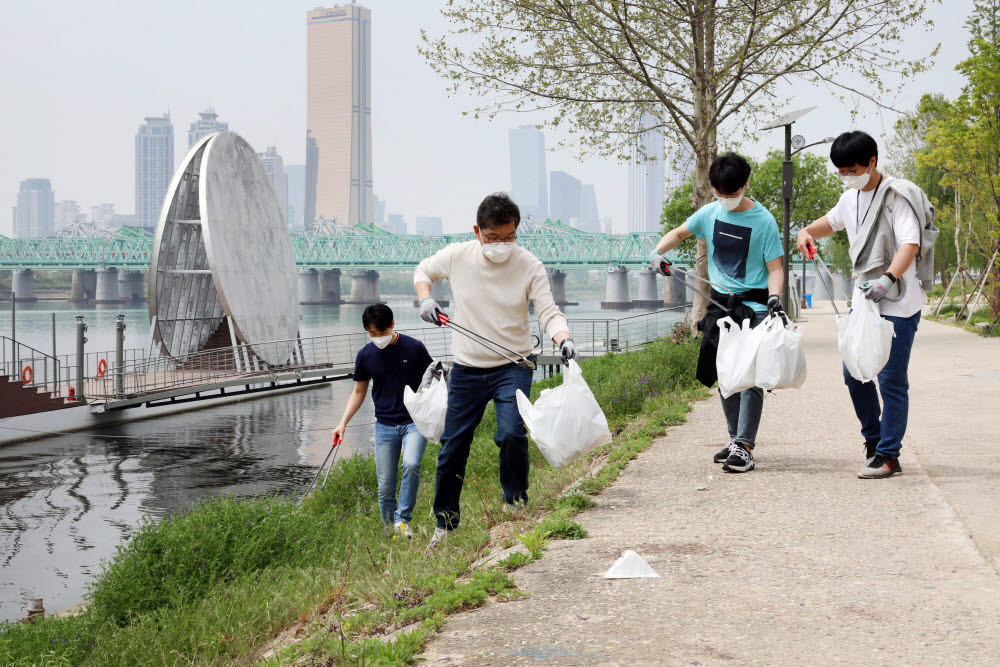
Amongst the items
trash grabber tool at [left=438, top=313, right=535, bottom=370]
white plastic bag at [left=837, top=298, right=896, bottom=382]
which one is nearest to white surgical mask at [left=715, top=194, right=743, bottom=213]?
white plastic bag at [left=837, top=298, right=896, bottom=382]

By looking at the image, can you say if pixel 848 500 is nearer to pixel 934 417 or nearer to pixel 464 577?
pixel 464 577

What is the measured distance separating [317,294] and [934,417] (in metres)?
103

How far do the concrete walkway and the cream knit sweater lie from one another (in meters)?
1.00

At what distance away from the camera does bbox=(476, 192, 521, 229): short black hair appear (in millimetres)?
4766

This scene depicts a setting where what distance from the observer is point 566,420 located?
15.2ft

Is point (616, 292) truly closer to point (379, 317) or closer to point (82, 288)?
point (82, 288)

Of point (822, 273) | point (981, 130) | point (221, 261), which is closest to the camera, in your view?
point (822, 273)

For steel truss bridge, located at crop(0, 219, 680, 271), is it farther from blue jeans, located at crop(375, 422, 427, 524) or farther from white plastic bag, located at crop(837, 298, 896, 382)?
white plastic bag, located at crop(837, 298, 896, 382)

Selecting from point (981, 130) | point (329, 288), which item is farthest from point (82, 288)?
point (981, 130)

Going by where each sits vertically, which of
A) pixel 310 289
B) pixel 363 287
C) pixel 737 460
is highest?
pixel 363 287

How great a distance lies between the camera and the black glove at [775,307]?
5641mm

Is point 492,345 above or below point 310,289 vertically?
below

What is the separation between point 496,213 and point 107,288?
110971 mm

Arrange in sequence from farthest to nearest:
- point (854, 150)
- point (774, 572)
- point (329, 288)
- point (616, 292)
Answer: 1. point (329, 288)
2. point (616, 292)
3. point (854, 150)
4. point (774, 572)
